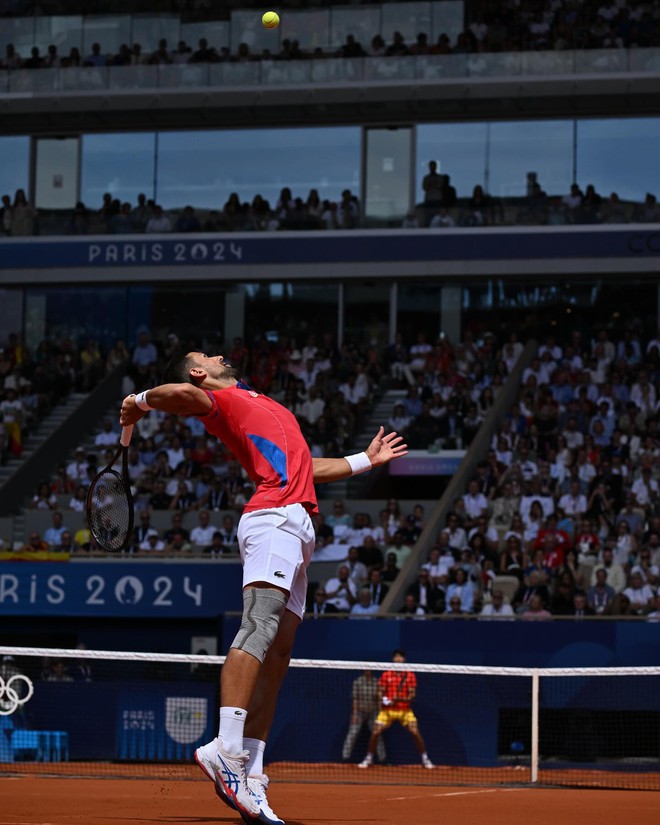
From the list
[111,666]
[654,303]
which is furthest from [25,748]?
[654,303]

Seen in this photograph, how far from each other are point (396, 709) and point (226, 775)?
421 inches

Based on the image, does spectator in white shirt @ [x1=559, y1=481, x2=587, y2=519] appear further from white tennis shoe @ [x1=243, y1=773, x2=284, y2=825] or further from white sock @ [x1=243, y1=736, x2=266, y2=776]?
white tennis shoe @ [x1=243, y1=773, x2=284, y2=825]

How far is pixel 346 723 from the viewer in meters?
17.4

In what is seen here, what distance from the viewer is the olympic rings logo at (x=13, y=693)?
16484 mm

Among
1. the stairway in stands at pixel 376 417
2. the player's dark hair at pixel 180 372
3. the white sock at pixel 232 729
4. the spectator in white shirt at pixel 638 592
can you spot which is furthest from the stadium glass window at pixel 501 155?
the white sock at pixel 232 729

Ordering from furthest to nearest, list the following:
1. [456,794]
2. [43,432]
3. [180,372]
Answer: [43,432] → [456,794] → [180,372]

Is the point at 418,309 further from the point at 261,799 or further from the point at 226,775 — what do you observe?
the point at 226,775

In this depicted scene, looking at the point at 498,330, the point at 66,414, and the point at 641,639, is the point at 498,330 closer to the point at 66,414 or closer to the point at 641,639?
the point at 66,414

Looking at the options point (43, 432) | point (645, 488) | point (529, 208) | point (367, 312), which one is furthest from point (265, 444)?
point (367, 312)

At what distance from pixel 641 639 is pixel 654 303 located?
12812 mm

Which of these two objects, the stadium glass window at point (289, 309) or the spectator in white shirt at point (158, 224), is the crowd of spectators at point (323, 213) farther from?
the stadium glass window at point (289, 309)

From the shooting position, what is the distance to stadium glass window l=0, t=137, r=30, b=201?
32.0 m

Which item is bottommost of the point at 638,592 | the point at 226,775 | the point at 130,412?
the point at 226,775

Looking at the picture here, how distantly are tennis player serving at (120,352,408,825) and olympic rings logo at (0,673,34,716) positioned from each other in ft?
31.7
